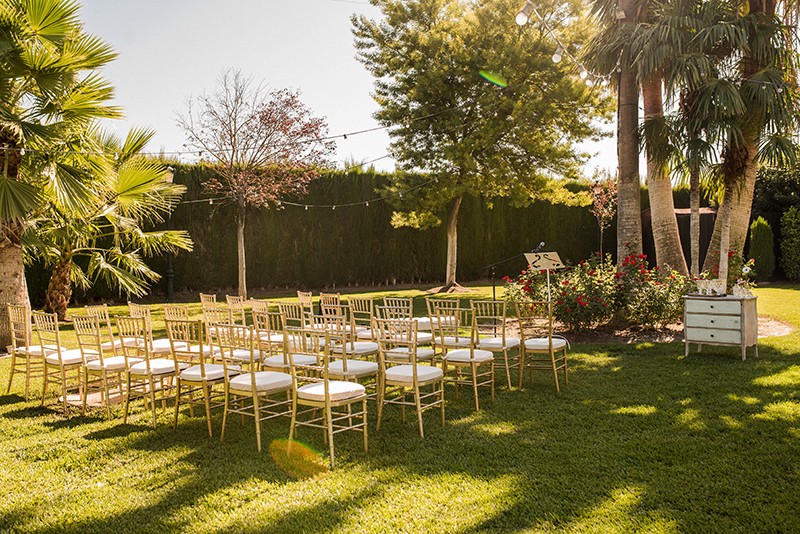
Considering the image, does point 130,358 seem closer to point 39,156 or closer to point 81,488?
point 81,488

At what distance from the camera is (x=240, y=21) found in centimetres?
995

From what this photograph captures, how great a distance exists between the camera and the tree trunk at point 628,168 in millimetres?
9484

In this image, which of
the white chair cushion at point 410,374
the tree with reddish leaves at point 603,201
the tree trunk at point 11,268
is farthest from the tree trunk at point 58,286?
the tree with reddish leaves at point 603,201

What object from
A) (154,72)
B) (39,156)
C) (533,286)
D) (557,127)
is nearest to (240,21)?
(154,72)

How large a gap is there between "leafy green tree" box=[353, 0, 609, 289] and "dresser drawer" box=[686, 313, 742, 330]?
7.08 m

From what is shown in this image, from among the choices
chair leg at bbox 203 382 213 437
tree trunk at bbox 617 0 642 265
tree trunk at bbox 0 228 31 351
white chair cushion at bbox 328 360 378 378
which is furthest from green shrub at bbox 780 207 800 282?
tree trunk at bbox 0 228 31 351

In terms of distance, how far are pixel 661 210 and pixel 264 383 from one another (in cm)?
776

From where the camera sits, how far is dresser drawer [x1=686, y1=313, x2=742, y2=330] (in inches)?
277

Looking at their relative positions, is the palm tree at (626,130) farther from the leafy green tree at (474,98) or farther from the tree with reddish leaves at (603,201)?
the tree with reddish leaves at (603,201)

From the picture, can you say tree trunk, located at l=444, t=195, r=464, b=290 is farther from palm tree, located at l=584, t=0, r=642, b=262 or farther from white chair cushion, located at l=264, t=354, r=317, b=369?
white chair cushion, located at l=264, t=354, r=317, b=369

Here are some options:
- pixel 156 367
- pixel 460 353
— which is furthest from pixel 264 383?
pixel 460 353

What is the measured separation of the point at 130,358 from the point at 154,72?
7010 mm

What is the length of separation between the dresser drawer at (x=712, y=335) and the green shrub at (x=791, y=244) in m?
13.1

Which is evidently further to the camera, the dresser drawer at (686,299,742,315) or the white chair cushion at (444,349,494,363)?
the dresser drawer at (686,299,742,315)
